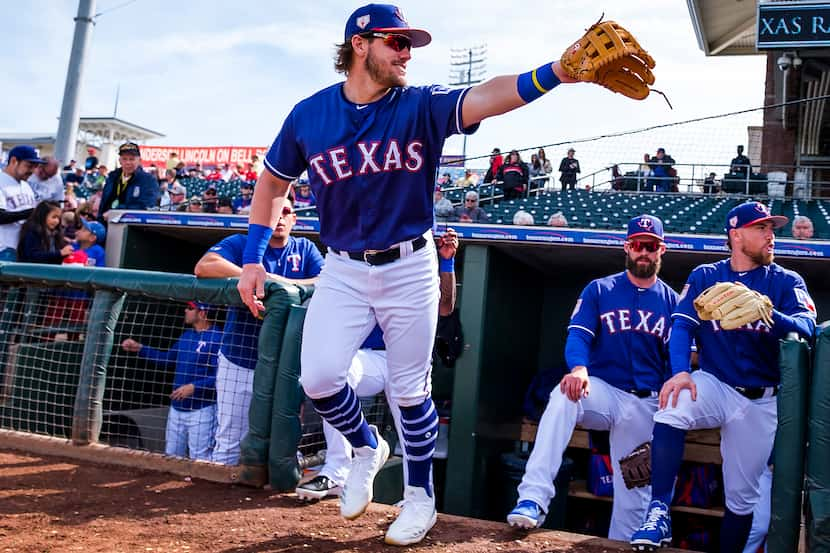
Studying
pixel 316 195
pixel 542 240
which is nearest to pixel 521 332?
pixel 542 240

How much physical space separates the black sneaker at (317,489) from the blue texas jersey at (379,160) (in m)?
1.01

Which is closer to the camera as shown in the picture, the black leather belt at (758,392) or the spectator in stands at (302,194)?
the black leather belt at (758,392)

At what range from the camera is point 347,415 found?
8.21 feet

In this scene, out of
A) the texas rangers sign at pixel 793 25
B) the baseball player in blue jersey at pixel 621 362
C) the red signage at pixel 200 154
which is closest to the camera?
the baseball player in blue jersey at pixel 621 362

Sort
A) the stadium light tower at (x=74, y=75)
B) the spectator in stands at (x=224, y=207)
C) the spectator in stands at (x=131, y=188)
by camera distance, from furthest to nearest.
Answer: the stadium light tower at (x=74, y=75), the spectator in stands at (x=224, y=207), the spectator in stands at (x=131, y=188)

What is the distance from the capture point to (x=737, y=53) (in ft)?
57.5

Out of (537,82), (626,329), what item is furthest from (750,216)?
(537,82)

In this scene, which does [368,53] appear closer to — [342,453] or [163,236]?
[342,453]

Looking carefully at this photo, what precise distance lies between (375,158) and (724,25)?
15563 millimetres

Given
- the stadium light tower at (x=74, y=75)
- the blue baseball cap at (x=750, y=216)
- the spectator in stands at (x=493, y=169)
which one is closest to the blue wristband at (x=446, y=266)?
the blue baseball cap at (x=750, y=216)

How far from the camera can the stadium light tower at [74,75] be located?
9992mm

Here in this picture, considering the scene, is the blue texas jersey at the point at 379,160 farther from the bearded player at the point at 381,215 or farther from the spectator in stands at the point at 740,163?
the spectator in stands at the point at 740,163

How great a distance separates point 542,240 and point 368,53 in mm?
2331

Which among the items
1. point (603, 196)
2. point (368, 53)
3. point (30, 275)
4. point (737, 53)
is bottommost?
point (30, 275)
